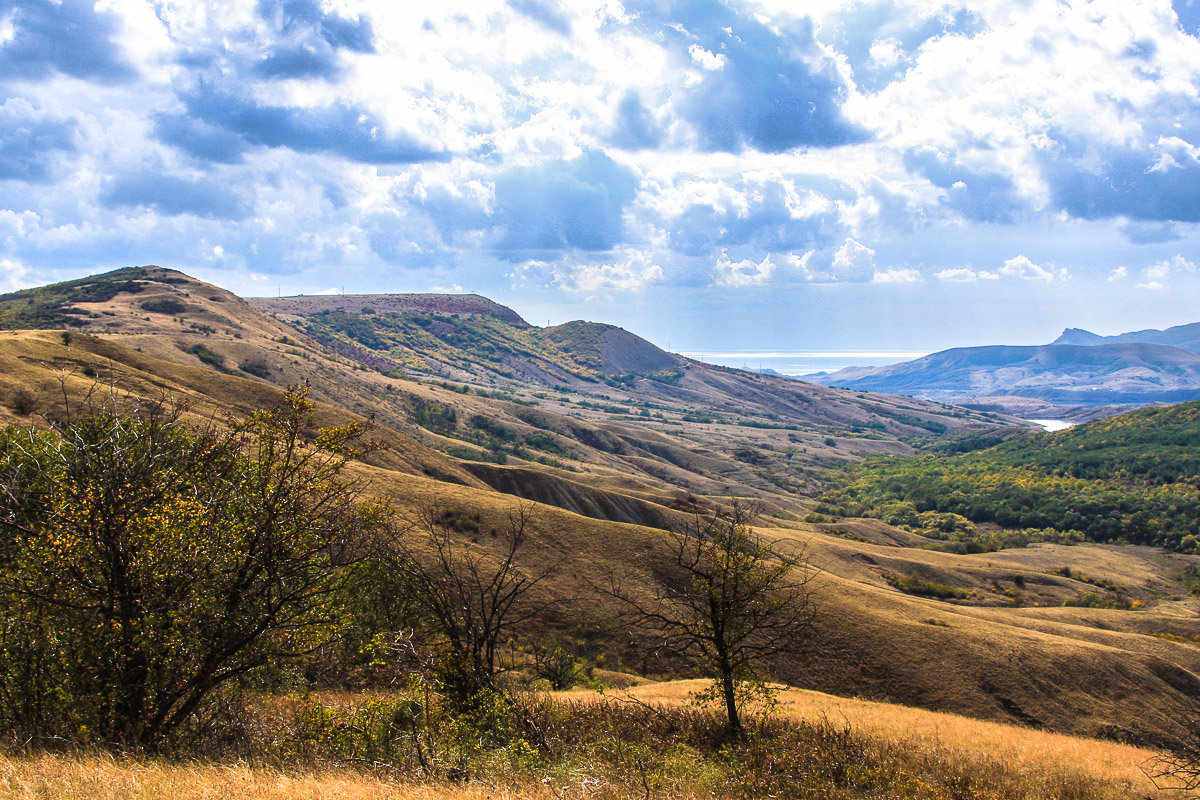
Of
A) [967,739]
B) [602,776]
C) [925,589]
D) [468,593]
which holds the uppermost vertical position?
[602,776]

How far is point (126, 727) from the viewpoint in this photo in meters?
11.7

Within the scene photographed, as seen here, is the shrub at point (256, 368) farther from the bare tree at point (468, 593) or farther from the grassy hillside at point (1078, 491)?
the grassy hillside at point (1078, 491)

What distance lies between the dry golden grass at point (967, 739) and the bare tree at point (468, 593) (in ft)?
20.2

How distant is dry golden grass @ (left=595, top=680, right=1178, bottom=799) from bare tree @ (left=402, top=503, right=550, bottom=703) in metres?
6.16

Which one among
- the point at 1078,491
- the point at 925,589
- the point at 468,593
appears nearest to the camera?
the point at 468,593

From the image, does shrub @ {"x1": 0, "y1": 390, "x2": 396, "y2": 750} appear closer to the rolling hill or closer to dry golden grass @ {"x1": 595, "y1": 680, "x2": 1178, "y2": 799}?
the rolling hill

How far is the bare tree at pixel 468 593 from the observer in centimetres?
1623

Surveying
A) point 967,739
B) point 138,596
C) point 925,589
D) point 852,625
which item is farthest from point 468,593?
point 925,589

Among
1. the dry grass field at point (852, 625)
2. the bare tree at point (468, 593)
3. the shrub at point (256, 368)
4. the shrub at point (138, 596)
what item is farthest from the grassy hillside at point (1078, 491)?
the shrub at point (138, 596)

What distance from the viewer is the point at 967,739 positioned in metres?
24.8

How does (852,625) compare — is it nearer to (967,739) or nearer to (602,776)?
(967,739)

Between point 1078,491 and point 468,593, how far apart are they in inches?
6776

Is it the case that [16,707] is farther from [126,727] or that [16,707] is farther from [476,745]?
[476,745]

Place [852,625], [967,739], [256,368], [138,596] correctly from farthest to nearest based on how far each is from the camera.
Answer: [256,368], [852,625], [967,739], [138,596]
